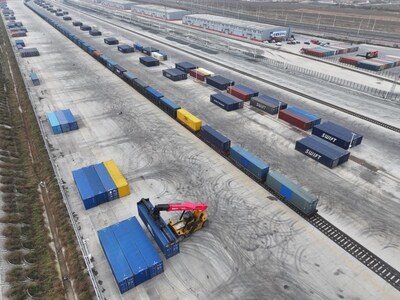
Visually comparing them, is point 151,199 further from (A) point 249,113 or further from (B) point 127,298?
(A) point 249,113

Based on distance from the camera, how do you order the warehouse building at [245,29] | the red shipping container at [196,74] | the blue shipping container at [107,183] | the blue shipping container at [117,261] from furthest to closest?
the warehouse building at [245,29] → the red shipping container at [196,74] → the blue shipping container at [107,183] → the blue shipping container at [117,261]

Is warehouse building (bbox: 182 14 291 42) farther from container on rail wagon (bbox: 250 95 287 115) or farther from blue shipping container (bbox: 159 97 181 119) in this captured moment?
blue shipping container (bbox: 159 97 181 119)

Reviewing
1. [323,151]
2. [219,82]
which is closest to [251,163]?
[323,151]

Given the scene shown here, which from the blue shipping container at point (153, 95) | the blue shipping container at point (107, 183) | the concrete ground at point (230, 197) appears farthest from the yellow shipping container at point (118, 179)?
the blue shipping container at point (153, 95)

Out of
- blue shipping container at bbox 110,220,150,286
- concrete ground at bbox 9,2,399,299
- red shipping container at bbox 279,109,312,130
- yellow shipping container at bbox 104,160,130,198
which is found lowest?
concrete ground at bbox 9,2,399,299

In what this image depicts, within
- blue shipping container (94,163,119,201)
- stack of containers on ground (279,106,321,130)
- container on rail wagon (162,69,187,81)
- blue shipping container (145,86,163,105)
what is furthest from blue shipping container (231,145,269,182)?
container on rail wagon (162,69,187,81)

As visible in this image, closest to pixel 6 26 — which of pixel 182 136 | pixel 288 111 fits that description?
pixel 182 136

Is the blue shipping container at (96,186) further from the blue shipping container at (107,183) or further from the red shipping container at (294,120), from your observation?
the red shipping container at (294,120)
